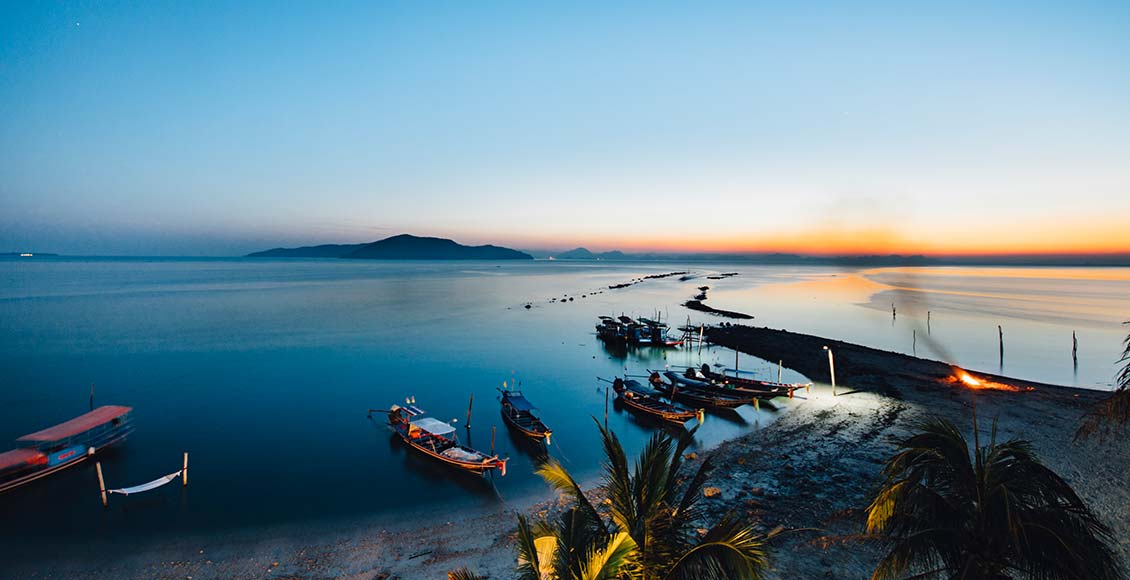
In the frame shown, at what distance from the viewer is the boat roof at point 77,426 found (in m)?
21.2

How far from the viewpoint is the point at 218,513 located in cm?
1802

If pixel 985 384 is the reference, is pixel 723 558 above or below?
above

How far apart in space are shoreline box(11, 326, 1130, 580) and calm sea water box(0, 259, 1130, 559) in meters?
1.41

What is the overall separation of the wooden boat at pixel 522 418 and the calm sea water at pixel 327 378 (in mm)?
926

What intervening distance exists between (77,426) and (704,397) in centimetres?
3257

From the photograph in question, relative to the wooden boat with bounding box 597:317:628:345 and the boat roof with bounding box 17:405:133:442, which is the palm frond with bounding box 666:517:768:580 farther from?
the wooden boat with bounding box 597:317:628:345

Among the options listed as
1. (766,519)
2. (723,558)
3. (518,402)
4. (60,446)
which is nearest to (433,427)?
(518,402)

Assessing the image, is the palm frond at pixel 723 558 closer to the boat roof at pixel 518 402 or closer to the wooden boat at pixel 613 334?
the boat roof at pixel 518 402

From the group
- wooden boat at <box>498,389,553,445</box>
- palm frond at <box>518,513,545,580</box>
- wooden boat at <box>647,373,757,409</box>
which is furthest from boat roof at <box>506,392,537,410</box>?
palm frond at <box>518,513,545,580</box>

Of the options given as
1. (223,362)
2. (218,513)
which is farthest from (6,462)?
(223,362)

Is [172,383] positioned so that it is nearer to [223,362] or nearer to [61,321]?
[223,362]

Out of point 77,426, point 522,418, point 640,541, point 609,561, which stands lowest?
point 522,418

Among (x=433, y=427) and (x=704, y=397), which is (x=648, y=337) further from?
(x=433, y=427)

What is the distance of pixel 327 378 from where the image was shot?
37.9 m
